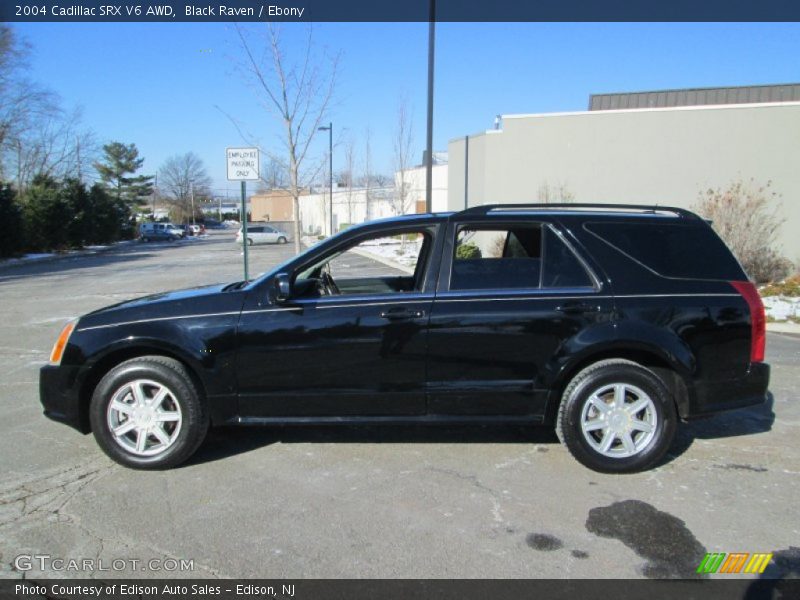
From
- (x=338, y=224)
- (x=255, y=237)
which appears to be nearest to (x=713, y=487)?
(x=255, y=237)

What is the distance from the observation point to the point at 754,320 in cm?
386

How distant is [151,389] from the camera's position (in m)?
3.87

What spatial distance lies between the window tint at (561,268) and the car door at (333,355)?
0.80 metres

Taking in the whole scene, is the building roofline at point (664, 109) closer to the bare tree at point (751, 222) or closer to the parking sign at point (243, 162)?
the bare tree at point (751, 222)

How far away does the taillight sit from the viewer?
3.86 m

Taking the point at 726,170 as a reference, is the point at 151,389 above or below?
below

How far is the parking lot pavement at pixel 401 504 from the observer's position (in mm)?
2898

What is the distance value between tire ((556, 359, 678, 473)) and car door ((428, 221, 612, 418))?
0.23 m

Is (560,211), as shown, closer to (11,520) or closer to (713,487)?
(713,487)

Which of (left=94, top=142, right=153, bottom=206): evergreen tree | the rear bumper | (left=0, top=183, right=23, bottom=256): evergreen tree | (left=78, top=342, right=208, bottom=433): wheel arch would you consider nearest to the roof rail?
the rear bumper

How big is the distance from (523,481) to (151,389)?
2.54 m

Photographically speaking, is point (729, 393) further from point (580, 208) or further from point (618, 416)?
point (580, 208)

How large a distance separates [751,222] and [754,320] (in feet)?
39.0

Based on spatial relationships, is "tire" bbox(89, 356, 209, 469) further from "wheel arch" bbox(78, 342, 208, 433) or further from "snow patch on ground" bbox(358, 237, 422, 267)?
"snow patch on ground" bbox(358, 237, 422, 267)
